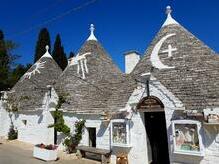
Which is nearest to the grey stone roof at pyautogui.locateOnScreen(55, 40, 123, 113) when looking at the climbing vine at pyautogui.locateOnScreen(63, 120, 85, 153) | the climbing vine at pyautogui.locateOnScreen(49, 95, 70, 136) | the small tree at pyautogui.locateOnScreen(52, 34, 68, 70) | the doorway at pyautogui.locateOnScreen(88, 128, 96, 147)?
the climbing vine at pyautogui.locateOnScreen(49, 95, 70, 136)

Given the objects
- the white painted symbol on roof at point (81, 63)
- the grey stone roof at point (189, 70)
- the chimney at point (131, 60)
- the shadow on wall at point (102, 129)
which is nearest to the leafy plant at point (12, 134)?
the white painted symbol on roof at point (81, 63)

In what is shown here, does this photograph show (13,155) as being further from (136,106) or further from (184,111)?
(184,111)

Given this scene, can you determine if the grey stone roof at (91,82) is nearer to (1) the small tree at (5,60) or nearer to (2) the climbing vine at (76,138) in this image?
(2) the climbing vine at (76,138)

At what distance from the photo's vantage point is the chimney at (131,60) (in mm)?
15789

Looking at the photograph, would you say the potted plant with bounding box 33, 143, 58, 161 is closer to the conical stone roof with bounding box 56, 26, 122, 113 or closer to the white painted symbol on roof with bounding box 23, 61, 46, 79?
the conical stone roof with bounding box 56, 26, 122, 113

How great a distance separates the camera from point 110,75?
16.6 metres

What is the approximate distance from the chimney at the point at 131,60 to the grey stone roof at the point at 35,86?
19.8ft

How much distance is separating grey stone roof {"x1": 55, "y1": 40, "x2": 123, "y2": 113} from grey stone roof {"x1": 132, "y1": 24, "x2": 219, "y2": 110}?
10.3 ft

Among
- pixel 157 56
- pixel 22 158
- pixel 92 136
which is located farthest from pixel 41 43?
pixel 157 56

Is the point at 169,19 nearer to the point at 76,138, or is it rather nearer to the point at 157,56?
the point at 157,56

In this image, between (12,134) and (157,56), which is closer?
(157,56)

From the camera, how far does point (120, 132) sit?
10797 millimetres

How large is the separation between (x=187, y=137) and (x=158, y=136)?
7.69 feet

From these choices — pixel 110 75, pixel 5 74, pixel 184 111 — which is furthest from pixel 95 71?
pixel 5 74
